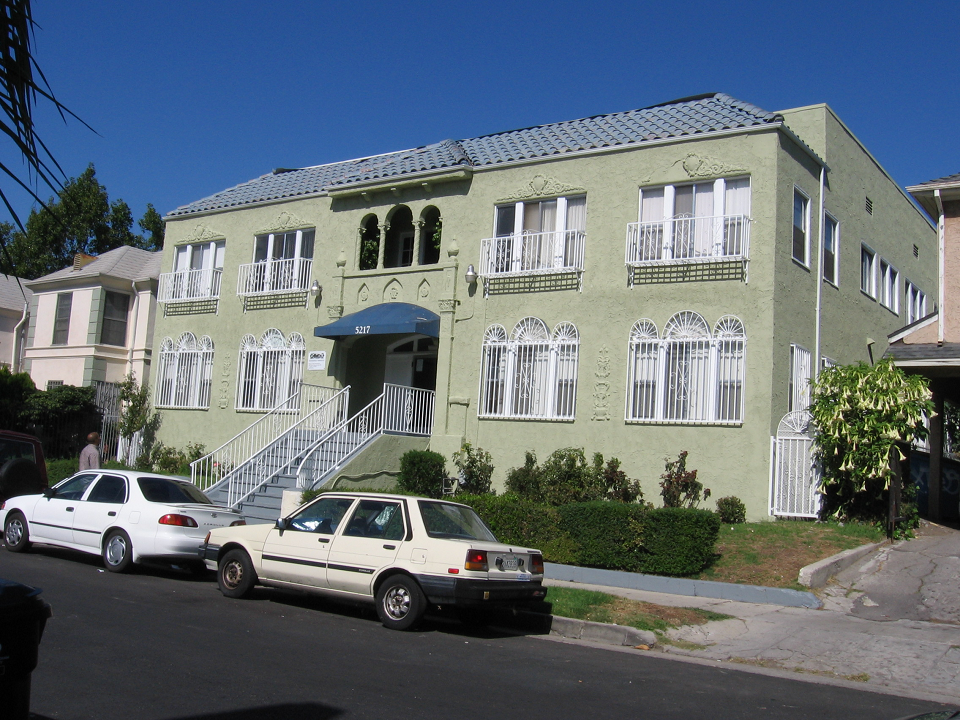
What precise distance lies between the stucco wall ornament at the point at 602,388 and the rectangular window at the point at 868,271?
24.5 feet

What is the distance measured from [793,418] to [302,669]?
36.2 ft

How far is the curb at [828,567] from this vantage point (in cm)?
1209

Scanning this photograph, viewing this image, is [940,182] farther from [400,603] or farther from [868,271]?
[400,603]

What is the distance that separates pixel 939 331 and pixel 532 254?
7.93 meters

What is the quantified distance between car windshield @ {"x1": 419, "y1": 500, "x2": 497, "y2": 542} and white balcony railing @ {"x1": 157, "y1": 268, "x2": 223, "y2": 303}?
50.0 feet

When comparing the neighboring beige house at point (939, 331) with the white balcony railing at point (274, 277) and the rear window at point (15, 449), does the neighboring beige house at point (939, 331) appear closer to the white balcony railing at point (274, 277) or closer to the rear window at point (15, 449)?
the white balcony railing at point (274, 277)

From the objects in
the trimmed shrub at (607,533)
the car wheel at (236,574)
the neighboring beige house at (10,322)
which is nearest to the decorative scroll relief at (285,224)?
the trimmed shrub at (607,533)

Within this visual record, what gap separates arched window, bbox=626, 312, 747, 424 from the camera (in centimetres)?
1622

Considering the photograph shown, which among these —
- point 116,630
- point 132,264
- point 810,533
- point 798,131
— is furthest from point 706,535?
point 132,264

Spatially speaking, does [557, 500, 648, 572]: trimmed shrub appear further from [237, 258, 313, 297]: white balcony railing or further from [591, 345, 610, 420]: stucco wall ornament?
[237, 258, 313, 297]: white balcony railing

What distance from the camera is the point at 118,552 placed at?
41.5 ft

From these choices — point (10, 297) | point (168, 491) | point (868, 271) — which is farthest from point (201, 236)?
point (868, 271)

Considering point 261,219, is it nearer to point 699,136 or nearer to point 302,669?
point 699,136

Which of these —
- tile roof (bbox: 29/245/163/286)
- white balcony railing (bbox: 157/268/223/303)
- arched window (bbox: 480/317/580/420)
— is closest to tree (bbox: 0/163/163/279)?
tile roof (bbox: 29/245/163/286)
